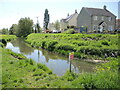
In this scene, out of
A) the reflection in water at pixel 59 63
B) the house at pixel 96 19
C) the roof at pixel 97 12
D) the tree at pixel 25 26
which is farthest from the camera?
the tree at pixel 25 26

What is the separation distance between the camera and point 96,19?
39.9 metres

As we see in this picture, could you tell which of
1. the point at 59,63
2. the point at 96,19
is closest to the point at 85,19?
the point at 96,19

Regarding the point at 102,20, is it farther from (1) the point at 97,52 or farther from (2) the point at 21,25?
(2) the point at 21,25

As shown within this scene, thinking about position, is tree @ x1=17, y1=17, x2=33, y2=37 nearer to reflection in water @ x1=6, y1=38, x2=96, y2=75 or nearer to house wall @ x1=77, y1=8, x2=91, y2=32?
house wall @ x1=77, y1=8, x2=91, y2=32

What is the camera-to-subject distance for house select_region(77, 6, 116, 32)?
39.6 metres

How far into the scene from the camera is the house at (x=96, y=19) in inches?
1560

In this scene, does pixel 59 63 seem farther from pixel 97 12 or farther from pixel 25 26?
pixel 25 26

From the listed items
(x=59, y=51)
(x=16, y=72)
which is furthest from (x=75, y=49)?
(x=16, y=72)

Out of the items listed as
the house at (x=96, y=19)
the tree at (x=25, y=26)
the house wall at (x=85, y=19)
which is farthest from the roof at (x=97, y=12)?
the tree at (x=25, y=26)

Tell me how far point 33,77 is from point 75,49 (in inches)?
406

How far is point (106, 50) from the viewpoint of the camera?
15602 millimetres

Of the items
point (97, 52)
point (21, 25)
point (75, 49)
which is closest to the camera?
point (97, 52)

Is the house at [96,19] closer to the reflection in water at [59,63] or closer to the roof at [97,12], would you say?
the roof at [97,12]

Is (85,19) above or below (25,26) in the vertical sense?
below
